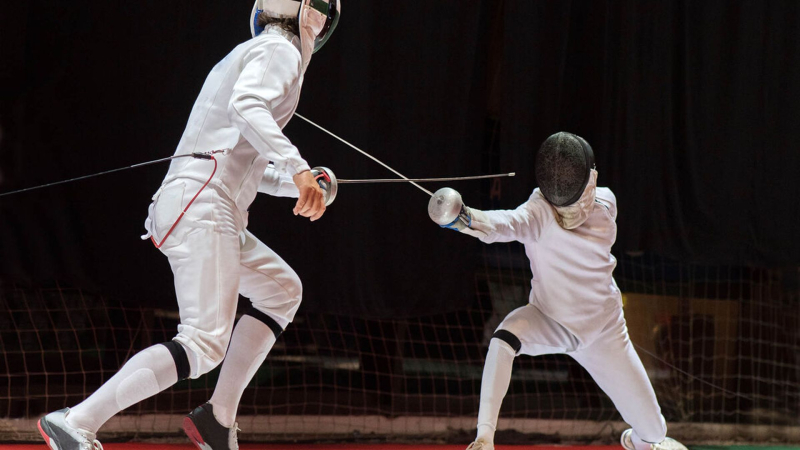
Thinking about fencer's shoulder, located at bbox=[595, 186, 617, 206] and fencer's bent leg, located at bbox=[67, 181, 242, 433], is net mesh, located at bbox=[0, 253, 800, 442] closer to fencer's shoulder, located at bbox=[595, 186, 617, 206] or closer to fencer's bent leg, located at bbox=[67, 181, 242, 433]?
fencer's shoulder, located at bbox=[595, 186, 617, 206]

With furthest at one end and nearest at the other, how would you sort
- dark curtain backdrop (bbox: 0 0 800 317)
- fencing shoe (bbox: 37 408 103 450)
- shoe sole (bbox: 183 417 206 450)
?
dark curtain backdrop (bbox: 0 0 800 317)
shoe sole (bbox: 183 417 206 450)
fencing shoe (bbox: 37 408 103 450)

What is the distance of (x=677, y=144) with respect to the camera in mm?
3869

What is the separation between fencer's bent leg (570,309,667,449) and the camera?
244 centimetres

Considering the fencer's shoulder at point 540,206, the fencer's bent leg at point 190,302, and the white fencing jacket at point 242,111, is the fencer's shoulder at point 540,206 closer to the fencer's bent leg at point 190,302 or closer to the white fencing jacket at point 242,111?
the white fencing jacket at point 242,111

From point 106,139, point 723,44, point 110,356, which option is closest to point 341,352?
point 110,356

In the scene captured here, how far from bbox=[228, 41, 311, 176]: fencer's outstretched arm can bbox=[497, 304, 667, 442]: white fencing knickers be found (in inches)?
36.2

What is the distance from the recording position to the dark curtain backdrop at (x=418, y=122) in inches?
124

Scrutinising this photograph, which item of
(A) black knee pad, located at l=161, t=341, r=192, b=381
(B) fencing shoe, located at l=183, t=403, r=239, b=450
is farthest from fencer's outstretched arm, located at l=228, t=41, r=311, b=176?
(B) fencing shoe, located at l=183, t=403, r=239, b=450

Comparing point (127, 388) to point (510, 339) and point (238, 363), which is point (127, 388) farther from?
point (510, 339)

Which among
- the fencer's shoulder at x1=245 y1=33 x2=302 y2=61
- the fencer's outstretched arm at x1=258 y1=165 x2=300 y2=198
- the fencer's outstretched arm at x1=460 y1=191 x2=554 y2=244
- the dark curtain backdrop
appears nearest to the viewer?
the fencer's shoulder at x1=245 y1=33 x2=302 y2=61

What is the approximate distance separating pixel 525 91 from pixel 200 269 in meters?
2.12

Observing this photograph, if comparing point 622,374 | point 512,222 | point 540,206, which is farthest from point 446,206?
point 622,374

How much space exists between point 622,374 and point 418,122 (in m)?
1.47

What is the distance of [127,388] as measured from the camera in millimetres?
1779
